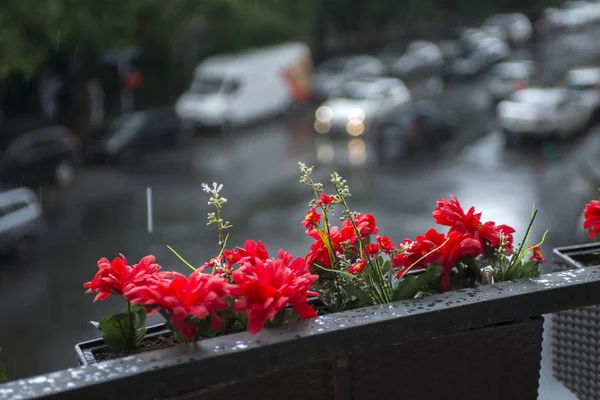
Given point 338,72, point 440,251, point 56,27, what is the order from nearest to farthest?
point 440,251
point 56,27
point 338,72

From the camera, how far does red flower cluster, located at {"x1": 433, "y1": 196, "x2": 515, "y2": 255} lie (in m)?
2.82

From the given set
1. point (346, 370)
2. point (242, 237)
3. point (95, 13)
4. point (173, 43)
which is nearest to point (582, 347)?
point (346, 370)

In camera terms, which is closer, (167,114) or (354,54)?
(167,114)

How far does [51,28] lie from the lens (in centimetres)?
2050

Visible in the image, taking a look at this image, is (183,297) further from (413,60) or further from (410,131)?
(413,60)

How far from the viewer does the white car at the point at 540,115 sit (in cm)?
2356

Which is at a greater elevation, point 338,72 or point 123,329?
point 338,72

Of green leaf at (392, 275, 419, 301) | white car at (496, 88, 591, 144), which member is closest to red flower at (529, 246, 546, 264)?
green leaf at (392, 275, 419, 301)

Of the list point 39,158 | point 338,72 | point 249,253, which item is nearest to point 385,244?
point 249,253

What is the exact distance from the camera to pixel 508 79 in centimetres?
2994

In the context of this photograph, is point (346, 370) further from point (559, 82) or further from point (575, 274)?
point (559, 82)

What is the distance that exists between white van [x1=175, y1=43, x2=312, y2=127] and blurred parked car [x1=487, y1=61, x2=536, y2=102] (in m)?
7.46

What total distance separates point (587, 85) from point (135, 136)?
611 inches

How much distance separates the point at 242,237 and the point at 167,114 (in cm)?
1009
